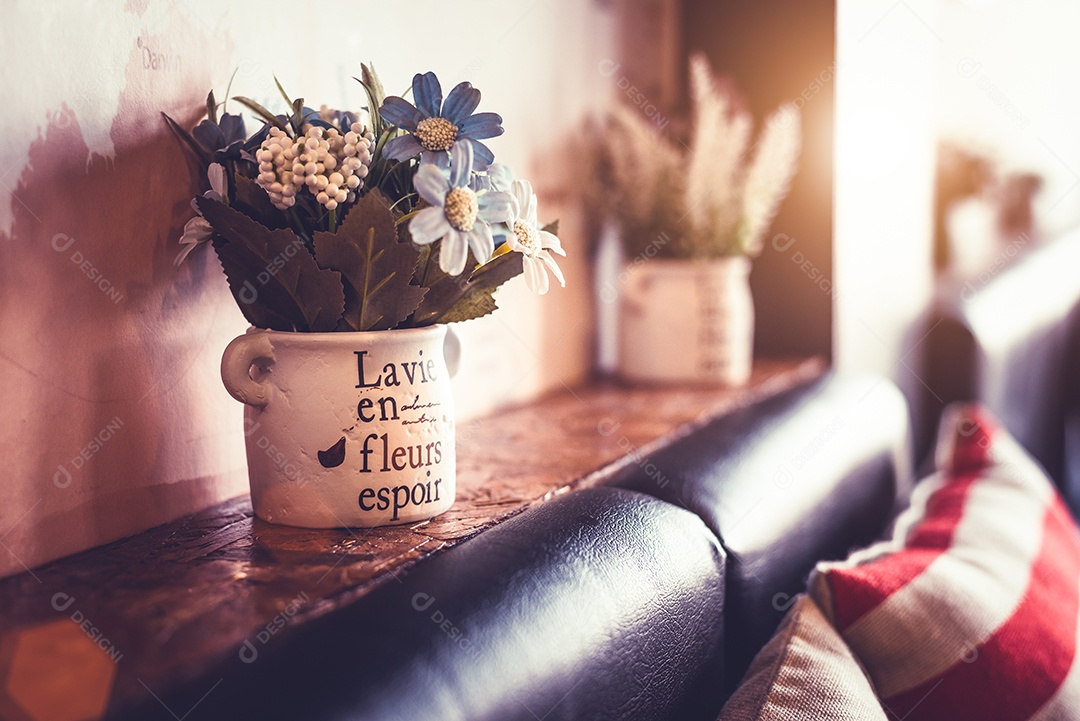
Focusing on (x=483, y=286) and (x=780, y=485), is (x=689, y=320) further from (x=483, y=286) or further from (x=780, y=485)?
(x=483, y=286)

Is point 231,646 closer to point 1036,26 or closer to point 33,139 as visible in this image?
point 33,139

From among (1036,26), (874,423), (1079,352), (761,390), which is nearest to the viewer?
(874,423)

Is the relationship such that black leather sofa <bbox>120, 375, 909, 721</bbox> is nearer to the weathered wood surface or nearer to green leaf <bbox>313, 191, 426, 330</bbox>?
the weathered wood surface

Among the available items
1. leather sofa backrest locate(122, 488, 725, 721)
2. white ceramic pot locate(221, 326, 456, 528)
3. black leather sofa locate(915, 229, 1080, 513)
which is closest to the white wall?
black leather sofa locate(915, 229, 1080, 513)

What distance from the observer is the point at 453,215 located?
2.52ft

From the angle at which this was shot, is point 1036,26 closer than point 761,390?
No

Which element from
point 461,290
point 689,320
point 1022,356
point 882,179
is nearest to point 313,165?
point 461,290

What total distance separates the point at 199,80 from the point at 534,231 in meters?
0.38

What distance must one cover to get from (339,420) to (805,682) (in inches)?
19.9

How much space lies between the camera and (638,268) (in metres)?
1.69

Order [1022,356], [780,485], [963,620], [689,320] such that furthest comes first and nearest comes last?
[1022,356] → [689,320] → [780,485] → [963,620]

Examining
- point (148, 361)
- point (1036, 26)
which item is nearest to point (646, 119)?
point (148, 361)

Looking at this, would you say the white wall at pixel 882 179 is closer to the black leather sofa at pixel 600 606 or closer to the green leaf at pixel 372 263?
the black leather sofa at pixel 600 606

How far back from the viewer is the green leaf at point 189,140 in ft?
2.85
